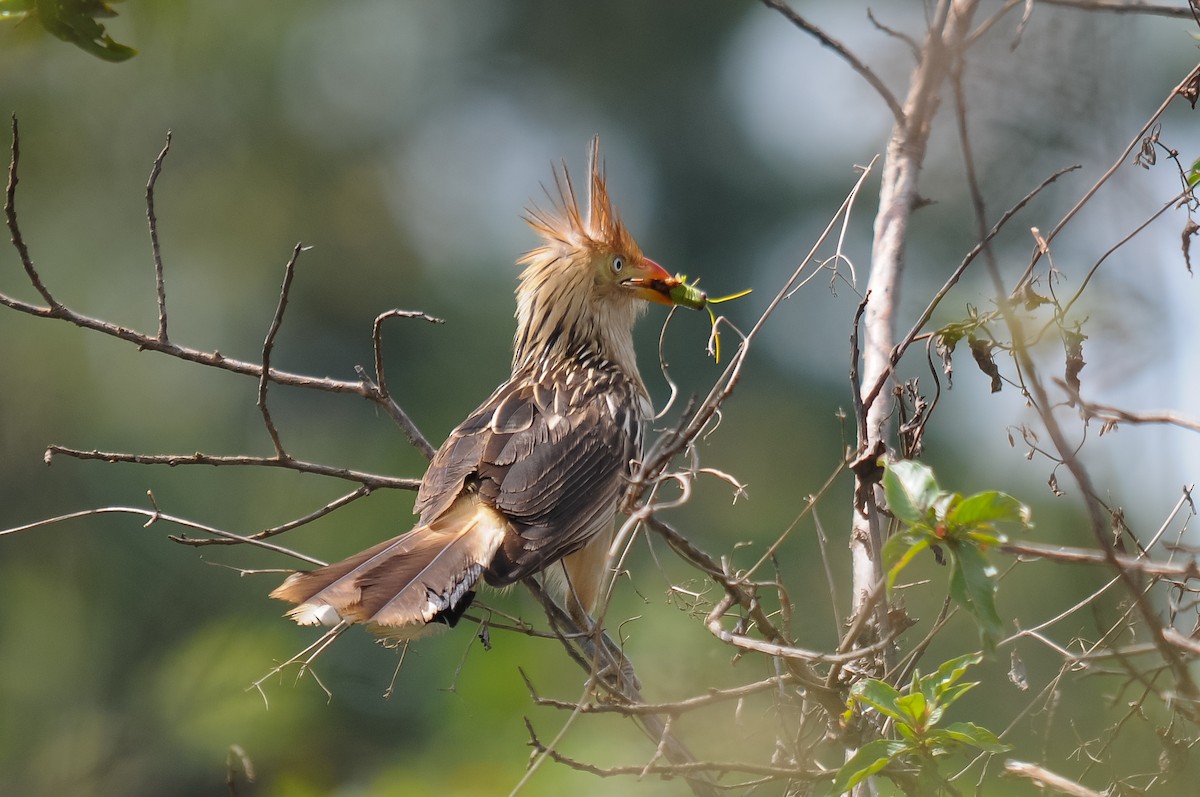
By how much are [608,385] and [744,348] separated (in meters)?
1.62

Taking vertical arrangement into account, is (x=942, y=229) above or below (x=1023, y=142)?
below

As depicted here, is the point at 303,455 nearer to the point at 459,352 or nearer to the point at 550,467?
the point at 459,352

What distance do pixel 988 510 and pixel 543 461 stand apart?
184cm

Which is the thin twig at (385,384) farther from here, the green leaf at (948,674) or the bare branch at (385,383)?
the green leaf at (948,674)

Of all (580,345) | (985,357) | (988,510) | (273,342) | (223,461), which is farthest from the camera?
(580,345)

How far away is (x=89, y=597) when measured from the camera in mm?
9016

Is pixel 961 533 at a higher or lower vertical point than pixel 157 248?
higher

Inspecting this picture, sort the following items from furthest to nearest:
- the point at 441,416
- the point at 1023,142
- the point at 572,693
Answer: the point at 441,416
the point at 572,693
the point at 1023,142

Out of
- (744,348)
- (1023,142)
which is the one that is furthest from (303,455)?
(1023,142)

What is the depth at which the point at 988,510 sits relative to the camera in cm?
176

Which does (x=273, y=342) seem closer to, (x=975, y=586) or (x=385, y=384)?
(x=385, y=384)

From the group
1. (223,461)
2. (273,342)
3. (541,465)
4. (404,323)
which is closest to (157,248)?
(273,342)

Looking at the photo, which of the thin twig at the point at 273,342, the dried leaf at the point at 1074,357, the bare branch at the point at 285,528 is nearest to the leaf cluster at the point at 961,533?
the dried leaf at the point at 1074,357

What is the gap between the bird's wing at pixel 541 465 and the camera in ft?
10.5
